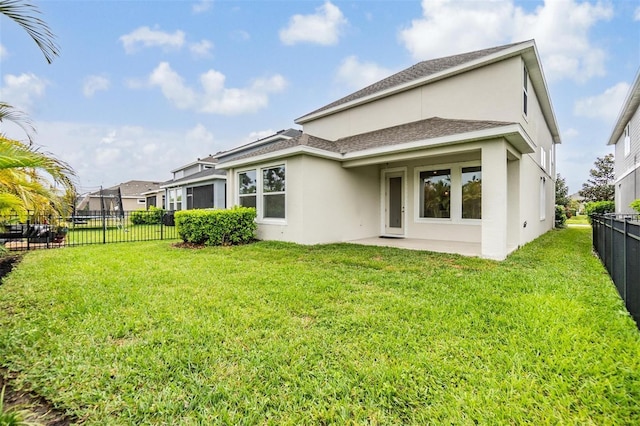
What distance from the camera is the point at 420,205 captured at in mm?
10719

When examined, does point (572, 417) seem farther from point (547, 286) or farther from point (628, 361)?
point (547, 286)

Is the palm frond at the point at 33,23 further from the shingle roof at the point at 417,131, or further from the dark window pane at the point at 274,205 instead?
the shingle roof at the point at 417,131

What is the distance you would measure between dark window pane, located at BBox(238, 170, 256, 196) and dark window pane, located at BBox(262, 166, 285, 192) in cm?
57

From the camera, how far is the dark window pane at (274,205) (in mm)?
9841

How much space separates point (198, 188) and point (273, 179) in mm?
11564

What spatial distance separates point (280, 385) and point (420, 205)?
9.48 meters

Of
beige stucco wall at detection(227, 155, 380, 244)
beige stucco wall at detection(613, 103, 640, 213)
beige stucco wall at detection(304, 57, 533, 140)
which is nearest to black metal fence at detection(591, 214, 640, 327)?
beige stucco wall at detection(304, 57, 533, 140)

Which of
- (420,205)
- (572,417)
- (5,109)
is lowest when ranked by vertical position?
(572,417)

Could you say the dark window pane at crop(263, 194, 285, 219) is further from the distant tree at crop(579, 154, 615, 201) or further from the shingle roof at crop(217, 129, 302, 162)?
the distant tree at crop(579, 154, 615, 201)

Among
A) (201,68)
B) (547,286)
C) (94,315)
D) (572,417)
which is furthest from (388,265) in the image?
(201,68)

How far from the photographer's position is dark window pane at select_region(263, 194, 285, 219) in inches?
387

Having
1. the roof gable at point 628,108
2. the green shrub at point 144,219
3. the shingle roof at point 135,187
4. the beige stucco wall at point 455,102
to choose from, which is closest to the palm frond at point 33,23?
the beige stucco wall at point 455,102

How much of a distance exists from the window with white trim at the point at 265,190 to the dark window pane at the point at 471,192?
19.6 ft

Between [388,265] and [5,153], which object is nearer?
[5,153]
